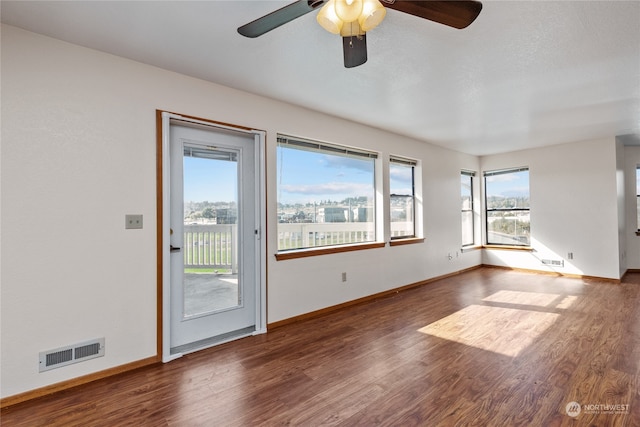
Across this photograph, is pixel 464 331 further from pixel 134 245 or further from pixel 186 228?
pixel 134 245

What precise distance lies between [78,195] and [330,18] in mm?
2165

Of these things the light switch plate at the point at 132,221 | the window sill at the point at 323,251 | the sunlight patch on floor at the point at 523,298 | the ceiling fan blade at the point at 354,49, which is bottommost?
the sunlight patch on floor at the point at 523,298

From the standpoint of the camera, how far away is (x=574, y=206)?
5547 millimetres

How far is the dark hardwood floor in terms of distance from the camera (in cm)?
189

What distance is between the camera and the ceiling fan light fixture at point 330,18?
155 centimetres

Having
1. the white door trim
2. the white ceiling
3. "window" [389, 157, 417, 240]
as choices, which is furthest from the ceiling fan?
"window" [389, 157, 417, 240]

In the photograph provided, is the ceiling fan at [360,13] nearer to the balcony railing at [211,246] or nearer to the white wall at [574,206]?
the balcony railing at [211,246]

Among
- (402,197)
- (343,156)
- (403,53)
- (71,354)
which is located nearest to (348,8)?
(403,53)

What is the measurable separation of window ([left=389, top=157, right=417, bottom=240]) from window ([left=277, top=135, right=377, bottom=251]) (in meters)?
0.43

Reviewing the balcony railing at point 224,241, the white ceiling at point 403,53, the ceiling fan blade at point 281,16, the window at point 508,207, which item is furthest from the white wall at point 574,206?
the ceiling fan blade at point 281,16

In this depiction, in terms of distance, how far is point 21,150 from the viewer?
6.88 feet

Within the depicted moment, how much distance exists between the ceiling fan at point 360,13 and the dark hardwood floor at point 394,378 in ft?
7.29

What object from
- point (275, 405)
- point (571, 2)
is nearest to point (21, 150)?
point (275, 405)

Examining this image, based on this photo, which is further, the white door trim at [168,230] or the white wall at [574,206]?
the white wall at [574,206]
